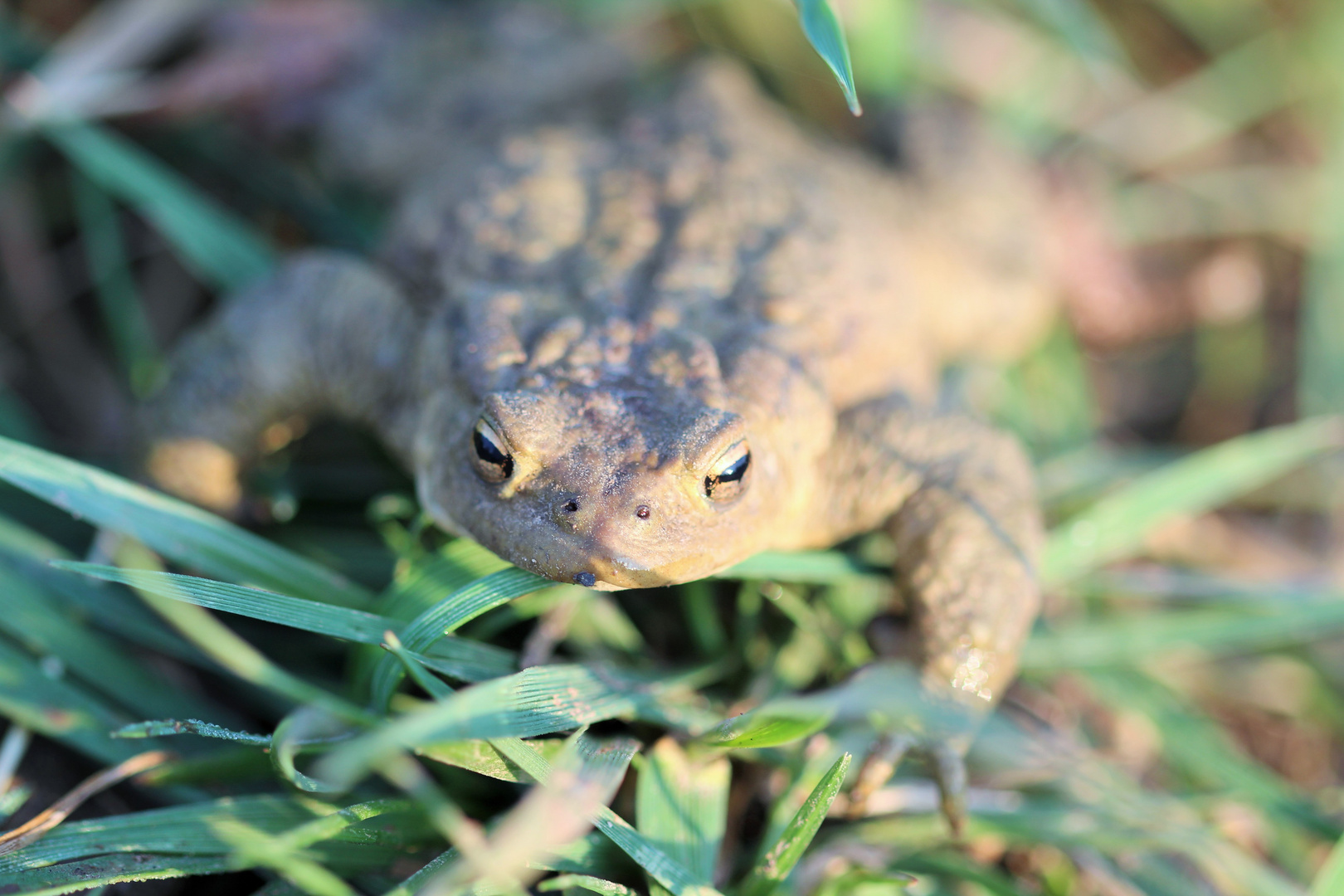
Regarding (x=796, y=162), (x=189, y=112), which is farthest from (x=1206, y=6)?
(x=189, y=112)

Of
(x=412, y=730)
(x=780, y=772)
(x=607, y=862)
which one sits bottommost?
(x=780, y=772)

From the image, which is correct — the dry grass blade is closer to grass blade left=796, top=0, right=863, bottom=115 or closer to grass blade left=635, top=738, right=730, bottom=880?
grass blade left=635, top=738, right=730, bottom=880

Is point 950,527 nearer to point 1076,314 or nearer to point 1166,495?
point 1166,495

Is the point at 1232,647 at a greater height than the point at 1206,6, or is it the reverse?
the point at 1206,6

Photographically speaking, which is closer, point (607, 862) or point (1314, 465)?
point (607, 862)

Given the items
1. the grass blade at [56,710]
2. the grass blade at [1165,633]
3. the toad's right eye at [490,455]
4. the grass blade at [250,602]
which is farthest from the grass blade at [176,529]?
the grass blade at [1165,633]

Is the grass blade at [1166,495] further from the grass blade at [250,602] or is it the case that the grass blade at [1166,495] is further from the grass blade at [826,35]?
the grass blade at [250,602]

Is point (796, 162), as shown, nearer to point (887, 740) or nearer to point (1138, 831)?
point (887, 740)
